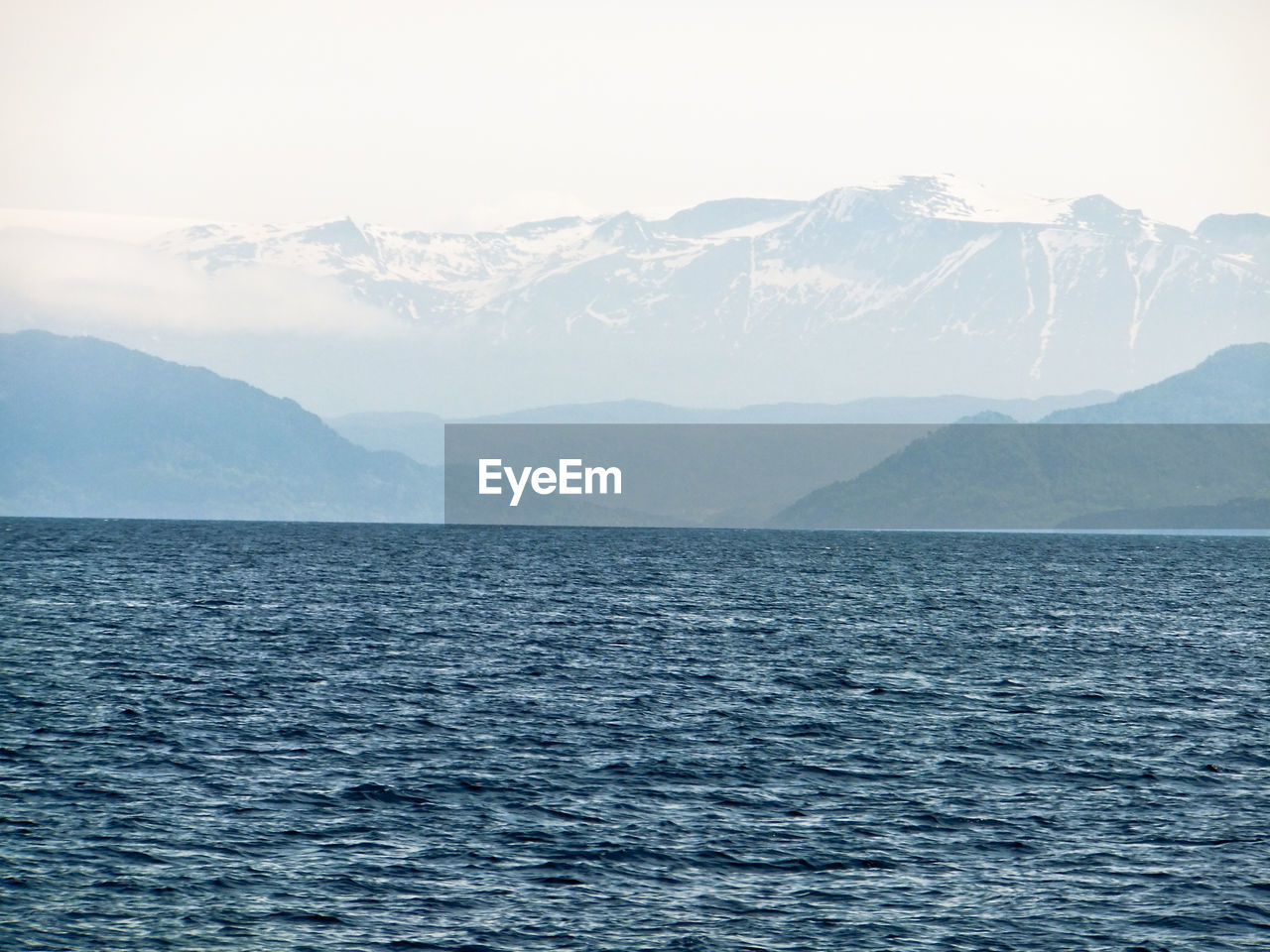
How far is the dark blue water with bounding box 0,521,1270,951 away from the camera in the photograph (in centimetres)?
3175

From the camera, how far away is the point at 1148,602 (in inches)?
4906

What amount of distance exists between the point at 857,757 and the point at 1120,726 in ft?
40.5

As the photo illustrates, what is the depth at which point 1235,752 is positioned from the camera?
166 feet

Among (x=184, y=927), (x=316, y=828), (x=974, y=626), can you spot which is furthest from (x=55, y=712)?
(x=974, y=626)

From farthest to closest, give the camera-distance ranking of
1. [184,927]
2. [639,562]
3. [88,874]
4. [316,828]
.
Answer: [639,562] < [316,828] < [88,874] < [184,927]

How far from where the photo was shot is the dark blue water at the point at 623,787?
31.8 m

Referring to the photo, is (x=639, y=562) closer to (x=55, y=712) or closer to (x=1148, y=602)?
(x=1148, y=602)

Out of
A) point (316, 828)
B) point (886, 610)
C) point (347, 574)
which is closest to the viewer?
point (316, 828)

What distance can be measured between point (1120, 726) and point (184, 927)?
3592cm

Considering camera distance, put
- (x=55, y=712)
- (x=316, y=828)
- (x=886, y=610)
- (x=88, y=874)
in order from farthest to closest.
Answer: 1. (x=886, y=610)
2. (x=55, y=712)
3. (x=316, y=828)
4. (x=88, y=874)

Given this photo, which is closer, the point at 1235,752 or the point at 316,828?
the point at 316,828

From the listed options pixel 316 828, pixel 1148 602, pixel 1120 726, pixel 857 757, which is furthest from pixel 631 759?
pixel 1148 602

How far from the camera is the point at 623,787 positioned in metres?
43.5

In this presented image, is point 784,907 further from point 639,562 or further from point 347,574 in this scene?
point 639,562
